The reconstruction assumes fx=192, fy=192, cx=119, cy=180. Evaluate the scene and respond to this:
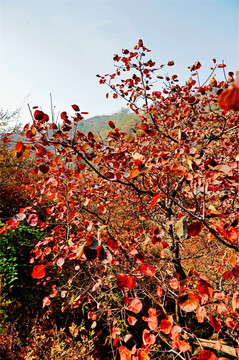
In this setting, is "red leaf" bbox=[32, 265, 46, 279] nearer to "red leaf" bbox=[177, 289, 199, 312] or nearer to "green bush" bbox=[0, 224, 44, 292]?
"red leaf" bbox=[177, 289, 199, 312]

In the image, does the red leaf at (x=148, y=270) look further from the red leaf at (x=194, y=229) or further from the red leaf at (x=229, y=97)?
the red leaf at (x=229, y=97)

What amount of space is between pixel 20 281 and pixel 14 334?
97cm

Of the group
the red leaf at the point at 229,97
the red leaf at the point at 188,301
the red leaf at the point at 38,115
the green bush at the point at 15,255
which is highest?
the red leaf at the point at 38,115

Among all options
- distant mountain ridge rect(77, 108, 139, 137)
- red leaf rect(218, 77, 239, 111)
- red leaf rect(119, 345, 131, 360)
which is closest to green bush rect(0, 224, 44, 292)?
red leaf rect(119, 345, 131, 360)

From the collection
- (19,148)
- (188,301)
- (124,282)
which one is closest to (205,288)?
(188,301)

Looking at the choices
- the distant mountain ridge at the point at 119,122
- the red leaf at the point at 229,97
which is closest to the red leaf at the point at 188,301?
the red leaf at the point at 229,97

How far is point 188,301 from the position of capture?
105 centimetres

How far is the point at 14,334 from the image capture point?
8.41 ft

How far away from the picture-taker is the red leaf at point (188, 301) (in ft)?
3.40

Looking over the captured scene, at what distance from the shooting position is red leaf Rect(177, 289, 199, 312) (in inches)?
40.8

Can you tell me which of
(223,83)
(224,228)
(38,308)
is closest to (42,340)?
(38,308)

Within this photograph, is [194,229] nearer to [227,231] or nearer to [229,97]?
[227,231]

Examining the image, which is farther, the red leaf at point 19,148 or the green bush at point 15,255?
the green bush at point 15,255

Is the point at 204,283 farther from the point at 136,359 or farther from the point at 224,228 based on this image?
the point at 136,359
